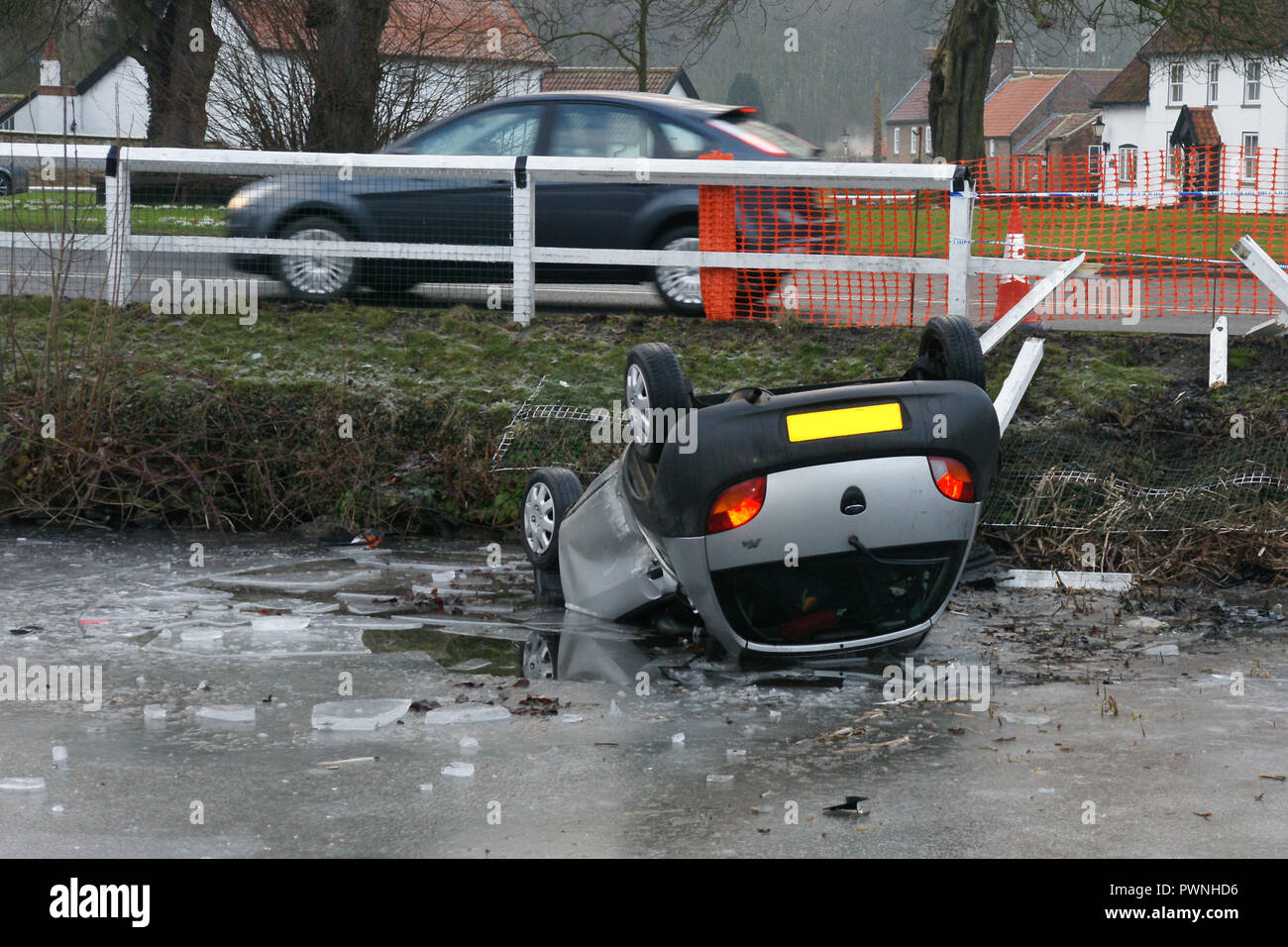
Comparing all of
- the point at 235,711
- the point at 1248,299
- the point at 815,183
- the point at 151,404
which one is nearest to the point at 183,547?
the point at 151,404

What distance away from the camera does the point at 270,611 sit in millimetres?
6617

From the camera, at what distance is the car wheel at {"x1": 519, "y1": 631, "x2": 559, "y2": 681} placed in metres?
5.66

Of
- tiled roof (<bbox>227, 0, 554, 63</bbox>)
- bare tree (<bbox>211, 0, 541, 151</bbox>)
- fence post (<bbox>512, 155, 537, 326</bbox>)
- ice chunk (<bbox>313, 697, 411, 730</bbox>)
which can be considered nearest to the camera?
ice chunk (<bbox>313, 697, 411, 730</bbox>)

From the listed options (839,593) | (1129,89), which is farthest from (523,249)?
(1129,89)

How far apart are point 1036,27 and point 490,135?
2138 centimetres

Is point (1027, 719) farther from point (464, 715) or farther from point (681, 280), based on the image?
point (681, 280)

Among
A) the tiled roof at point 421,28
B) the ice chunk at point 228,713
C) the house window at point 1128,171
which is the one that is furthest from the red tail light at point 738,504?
the tiled roof at point 421,28

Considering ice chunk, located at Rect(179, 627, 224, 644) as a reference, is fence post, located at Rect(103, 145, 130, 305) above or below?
above

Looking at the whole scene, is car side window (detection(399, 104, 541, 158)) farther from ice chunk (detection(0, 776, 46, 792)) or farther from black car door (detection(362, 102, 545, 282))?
ice chunk (detection(0, 776, 46, 792))

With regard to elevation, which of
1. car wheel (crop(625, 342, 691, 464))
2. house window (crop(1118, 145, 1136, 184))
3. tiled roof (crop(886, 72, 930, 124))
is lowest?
car wheel (crop(625, 342, 691, 464))

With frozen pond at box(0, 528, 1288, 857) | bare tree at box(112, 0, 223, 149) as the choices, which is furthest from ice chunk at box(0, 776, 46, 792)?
A: bare tree at box(112, 0, 223, 149)

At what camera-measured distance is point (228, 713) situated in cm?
495

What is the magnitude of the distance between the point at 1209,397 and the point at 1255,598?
232 cm

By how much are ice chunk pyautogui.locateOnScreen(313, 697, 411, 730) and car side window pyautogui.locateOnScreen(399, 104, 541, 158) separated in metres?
7.37
